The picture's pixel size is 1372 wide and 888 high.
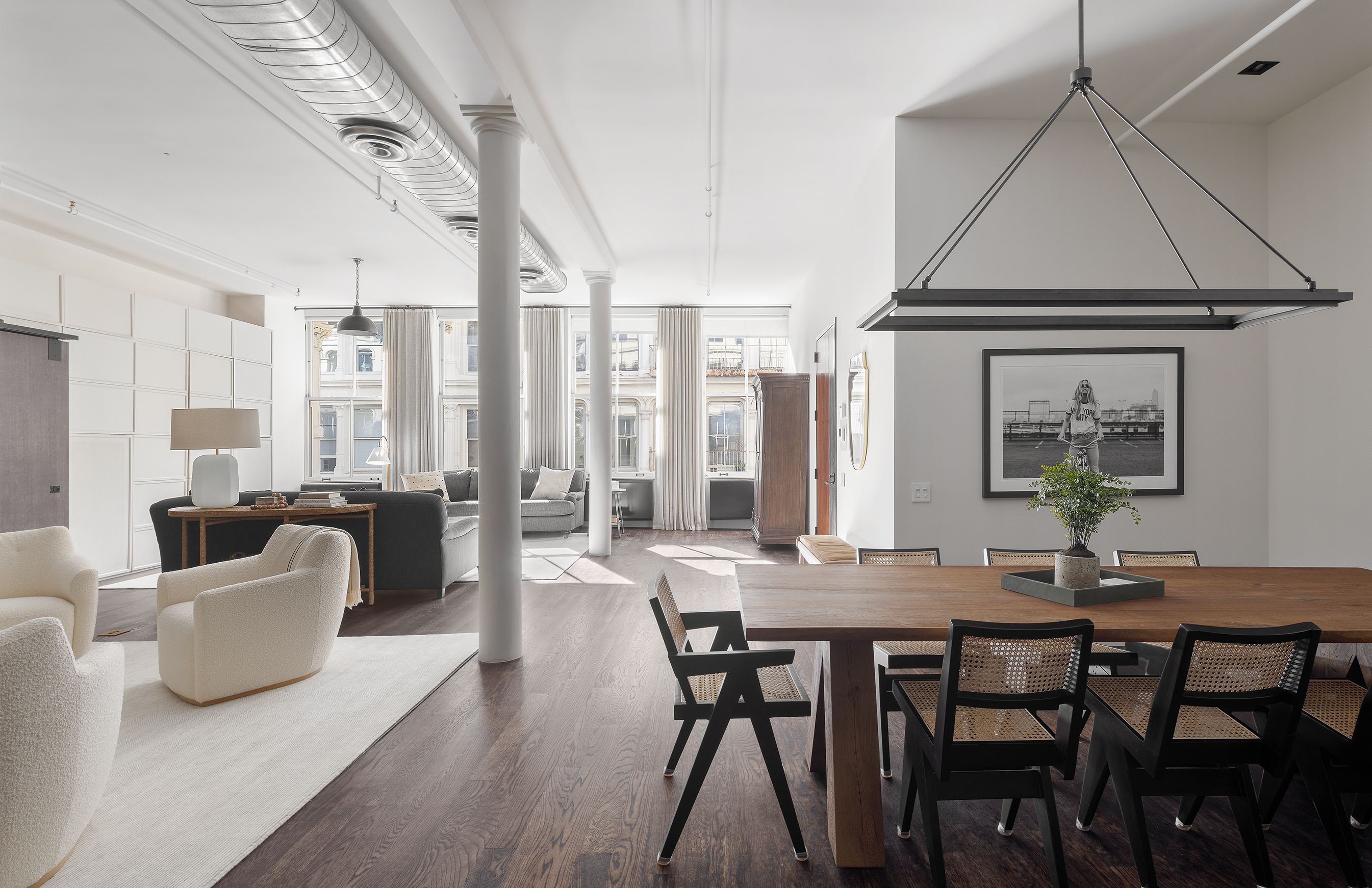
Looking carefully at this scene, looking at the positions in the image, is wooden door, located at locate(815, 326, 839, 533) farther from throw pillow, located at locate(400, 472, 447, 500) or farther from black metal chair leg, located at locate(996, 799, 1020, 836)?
throw pillow, located at locate(400, 472, 447, 500)

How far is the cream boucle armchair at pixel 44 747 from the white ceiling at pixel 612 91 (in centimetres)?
277

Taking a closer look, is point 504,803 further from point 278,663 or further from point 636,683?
point 278,663

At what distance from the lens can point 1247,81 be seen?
3.40 m

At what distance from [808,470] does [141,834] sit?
6.21 m

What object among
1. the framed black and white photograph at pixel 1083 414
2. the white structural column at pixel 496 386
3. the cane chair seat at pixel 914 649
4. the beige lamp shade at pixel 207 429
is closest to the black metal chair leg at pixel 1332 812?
the cane chair seat at pixel 914 649

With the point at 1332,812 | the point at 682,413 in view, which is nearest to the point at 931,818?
the point at 1332,812

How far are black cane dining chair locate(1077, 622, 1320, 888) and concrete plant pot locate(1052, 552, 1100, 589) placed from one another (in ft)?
1.40

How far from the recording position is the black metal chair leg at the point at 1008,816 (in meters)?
2.07

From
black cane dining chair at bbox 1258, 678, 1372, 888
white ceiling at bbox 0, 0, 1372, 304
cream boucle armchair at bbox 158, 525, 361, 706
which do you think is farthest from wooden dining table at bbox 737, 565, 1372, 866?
white ceiling at bbox 0, 0, 1372, 304

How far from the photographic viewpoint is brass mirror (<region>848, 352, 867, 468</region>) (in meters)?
4.49

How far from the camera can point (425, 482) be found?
8625mm

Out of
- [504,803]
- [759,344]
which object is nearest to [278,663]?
[504,803]

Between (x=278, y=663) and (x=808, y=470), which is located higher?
(x=808, y=470)

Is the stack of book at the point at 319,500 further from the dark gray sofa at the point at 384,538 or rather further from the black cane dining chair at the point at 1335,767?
the black cane dining chair at the point at 1335,767
